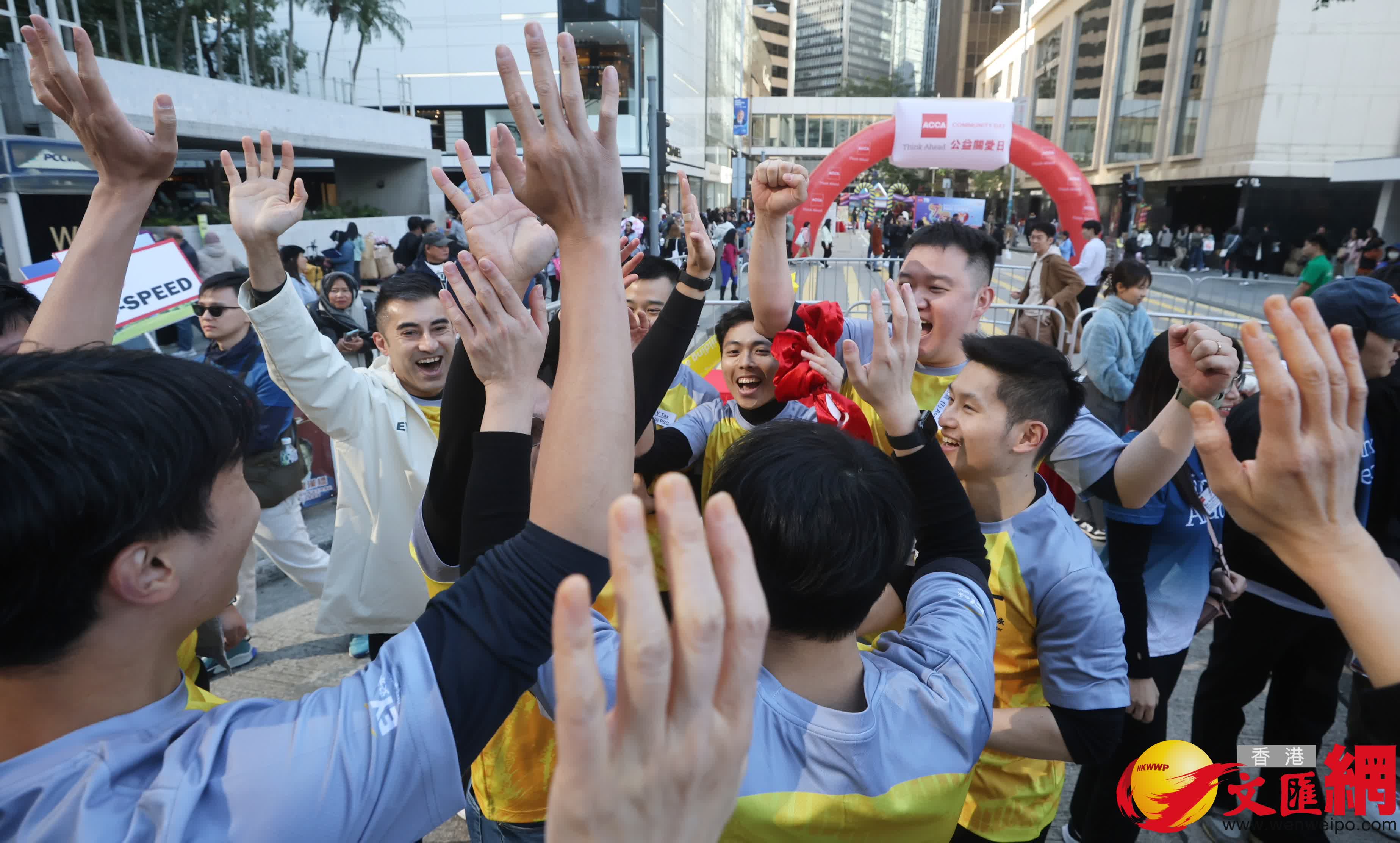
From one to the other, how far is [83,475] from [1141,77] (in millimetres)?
44127

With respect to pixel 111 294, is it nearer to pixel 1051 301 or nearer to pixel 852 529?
pixel 852 529

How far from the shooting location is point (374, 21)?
24062mm

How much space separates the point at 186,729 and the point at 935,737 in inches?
40.6

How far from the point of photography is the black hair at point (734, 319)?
9.05ft

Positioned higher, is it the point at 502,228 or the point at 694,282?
the point at 502,228

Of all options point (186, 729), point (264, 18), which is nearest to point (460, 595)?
point (186, 729)

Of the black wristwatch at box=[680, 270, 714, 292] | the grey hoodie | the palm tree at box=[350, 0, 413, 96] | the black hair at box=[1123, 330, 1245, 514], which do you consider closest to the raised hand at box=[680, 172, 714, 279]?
the black wristwatch at box=[680, 270, 714, 292]

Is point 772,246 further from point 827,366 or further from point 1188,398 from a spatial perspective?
point 1188,398

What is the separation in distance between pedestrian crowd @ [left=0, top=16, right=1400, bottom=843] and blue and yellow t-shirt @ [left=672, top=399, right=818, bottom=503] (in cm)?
23

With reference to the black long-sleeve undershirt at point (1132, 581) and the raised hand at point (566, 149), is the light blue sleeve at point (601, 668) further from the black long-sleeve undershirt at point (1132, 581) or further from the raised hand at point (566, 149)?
the black long-sleeve undershirt at point (1132, 581)

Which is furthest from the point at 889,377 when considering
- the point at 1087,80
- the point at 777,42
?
the point at 777,42

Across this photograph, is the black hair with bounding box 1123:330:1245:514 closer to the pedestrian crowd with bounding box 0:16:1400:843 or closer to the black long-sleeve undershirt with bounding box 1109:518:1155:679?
the pedestrian crowd with bounding box 0:16:1400:843

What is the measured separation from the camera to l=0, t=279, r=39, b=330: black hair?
181cm

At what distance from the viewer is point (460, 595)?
0.97 m
